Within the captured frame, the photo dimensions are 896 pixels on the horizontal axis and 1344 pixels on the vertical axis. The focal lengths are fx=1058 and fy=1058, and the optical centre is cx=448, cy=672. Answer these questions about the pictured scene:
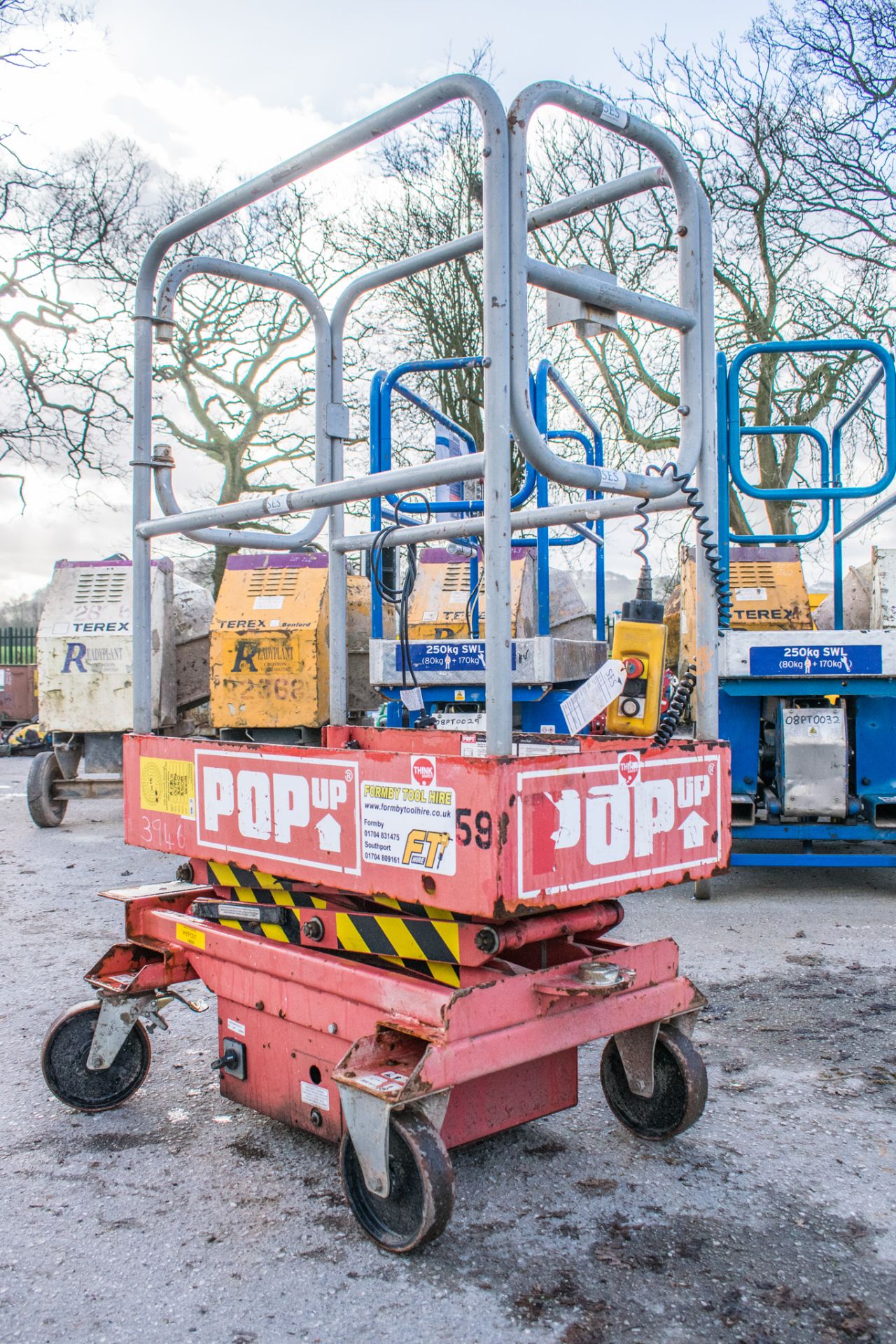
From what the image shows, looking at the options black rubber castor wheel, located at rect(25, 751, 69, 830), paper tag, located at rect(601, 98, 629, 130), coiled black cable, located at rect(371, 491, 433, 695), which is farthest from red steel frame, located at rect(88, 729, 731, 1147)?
black rubber castor wheel, located at rect(25, 751, 69, 830)

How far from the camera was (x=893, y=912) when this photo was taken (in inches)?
214

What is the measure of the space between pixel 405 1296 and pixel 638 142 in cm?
253

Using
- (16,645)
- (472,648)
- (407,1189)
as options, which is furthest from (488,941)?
(16,645)

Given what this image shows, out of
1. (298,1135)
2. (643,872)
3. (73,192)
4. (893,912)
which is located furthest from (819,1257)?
(73,192)

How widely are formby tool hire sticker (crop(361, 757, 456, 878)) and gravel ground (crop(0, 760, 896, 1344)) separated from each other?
2.72 ft

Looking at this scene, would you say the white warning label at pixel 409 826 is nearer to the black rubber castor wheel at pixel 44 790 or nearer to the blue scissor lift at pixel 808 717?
the blue scissor lift at pixel 808 717

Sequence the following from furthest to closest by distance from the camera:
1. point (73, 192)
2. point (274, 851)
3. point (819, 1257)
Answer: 1. point (73, 192)
2. point (274, 851)
3. point (819, 1257)

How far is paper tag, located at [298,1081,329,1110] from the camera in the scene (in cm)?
258

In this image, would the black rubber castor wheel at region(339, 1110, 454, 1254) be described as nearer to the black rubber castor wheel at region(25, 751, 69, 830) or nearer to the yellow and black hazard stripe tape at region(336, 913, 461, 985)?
the yellow and black hazard stripe tape at region(336, 913, 461, 985)

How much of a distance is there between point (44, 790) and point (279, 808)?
6.88 meters

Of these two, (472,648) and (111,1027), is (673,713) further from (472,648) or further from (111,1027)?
(472,648)

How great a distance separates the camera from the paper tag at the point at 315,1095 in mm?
2578

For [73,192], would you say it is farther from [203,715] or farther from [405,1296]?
[405,1296]

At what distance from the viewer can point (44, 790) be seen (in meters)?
8.77
